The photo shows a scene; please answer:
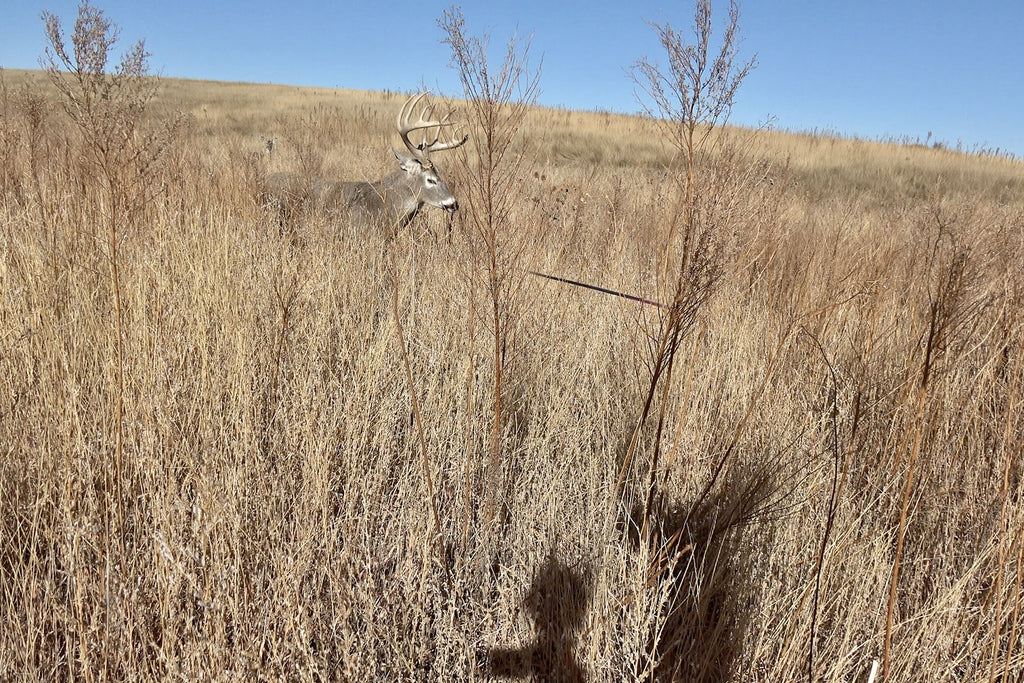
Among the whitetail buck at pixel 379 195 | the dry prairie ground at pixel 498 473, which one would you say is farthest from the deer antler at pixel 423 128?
the dry prairie ground at pixel 498 473

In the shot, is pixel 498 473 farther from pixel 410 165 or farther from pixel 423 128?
pixel 410 165

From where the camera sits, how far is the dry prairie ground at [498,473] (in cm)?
145

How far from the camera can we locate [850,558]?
1.70 meters

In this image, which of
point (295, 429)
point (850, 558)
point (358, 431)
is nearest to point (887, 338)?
point (850, 558)

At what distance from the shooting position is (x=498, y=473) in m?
1.94

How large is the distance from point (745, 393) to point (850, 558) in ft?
3.03

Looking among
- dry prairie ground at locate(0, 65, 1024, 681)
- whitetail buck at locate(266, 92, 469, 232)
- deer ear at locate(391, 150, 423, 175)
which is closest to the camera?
dry prairie ground at locate(0, 65, 1024, 681)

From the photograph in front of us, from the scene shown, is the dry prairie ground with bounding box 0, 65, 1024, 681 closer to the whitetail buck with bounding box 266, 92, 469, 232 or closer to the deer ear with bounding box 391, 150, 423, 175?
the whitetail buck with bounding box 266, 92, 469, 232

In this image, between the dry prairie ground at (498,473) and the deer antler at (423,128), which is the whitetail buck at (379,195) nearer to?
the deer antler at (423,128)

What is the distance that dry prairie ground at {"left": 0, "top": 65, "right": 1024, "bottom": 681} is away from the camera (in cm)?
145

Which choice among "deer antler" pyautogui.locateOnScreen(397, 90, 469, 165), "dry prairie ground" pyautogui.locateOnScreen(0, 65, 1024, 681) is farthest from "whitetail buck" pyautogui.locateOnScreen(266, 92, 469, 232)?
"dry prairie ground" pyautogui.locateOnScreen(0, 65, 1024, 681)

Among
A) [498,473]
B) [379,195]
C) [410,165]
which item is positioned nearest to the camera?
[498,473]

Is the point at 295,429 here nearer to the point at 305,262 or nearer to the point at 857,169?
the point at 305,262

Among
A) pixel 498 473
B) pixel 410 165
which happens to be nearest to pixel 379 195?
pixel 410 165
